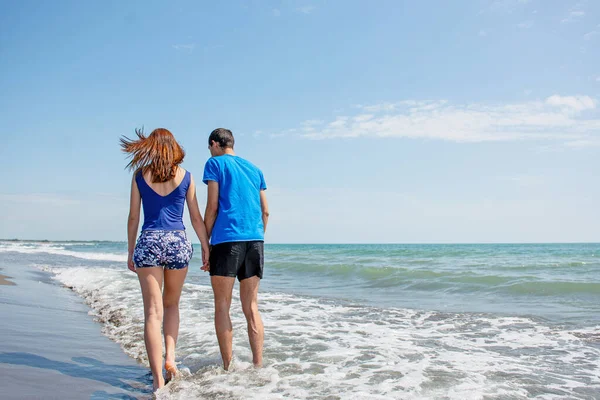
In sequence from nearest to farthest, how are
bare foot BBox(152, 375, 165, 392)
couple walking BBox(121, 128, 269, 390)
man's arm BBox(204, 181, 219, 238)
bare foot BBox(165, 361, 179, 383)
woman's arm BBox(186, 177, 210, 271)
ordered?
bare foot BBox(152, 375, 165, 392) → couple walking BBox(121, 128, 269, 390) → bare foot BBox(165, 361, 179, 383) → woman's arm BBox(186, 177, 210, 271) → man's arm BBox(204, 181, 219, 238)

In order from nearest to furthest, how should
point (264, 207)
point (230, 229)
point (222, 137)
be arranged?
point (230, 229) → point (222, 137) → point (264, 207)

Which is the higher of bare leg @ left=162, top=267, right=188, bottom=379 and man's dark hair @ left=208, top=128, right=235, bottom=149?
man's dark hair @ left=208, top=128, right=235, bottom=149

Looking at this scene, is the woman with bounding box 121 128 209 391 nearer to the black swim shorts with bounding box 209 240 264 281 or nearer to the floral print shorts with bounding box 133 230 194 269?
the floral print shorts with bounding box 133 230 194 269

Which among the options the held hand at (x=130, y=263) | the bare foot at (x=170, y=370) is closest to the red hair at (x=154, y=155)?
the held hand at (x=130, y=263)

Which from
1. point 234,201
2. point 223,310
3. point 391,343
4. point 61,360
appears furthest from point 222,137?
point 391,343

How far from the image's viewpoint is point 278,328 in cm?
596

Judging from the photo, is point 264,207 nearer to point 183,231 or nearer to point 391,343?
point 183,231

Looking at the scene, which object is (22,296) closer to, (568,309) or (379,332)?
(379,332)

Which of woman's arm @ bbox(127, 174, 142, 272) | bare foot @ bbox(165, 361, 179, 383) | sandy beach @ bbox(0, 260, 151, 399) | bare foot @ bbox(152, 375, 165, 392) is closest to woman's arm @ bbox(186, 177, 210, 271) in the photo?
woman's arm @ bbox(127, 174, 142, 272)

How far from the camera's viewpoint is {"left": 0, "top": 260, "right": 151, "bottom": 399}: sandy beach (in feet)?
11.2

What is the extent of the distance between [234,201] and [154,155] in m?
0.73

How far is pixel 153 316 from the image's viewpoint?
11.6 ft

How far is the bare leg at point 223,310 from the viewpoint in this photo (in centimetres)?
379

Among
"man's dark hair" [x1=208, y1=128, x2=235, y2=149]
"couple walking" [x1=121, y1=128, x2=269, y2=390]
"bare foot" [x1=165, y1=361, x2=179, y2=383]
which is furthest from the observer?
"man's dark hair" [x1=208, y1=128, x2=235, y2=149]
